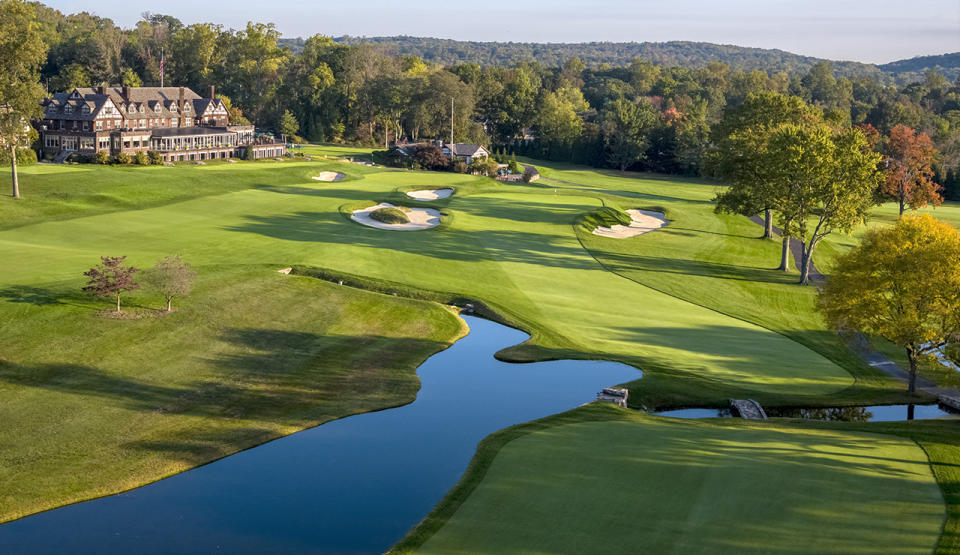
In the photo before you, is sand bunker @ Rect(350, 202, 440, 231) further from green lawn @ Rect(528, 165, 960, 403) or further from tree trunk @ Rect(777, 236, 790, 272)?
tree trunk @ Rect(777, 236, 790, 272)

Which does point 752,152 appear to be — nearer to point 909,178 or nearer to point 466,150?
point 909,178

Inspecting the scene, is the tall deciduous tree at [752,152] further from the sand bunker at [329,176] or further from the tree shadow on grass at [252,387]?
the tree shadow on grass at [252,387]

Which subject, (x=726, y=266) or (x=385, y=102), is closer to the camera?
(x=726, y=266)

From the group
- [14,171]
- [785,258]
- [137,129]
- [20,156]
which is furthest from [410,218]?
[137,129]

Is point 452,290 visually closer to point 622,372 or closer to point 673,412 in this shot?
point 622,372

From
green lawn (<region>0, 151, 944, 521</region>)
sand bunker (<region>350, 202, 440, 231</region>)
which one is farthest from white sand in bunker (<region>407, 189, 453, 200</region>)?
green lawn (<region>0, 151, 944, 521</region>)

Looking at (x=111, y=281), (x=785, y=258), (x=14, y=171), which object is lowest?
(x=785, y=258)

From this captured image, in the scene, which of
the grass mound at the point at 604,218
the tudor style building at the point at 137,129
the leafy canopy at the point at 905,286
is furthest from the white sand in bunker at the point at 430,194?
the leafy canopy at the point at 905,286
